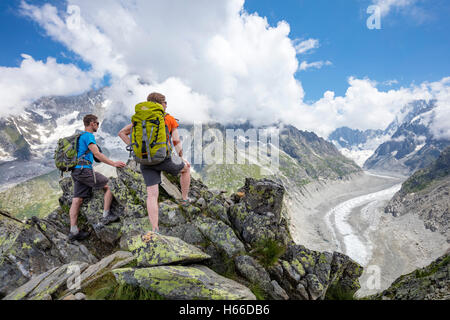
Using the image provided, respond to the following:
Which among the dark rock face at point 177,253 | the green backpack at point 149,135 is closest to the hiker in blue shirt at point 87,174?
the dark rock face at point 177,253

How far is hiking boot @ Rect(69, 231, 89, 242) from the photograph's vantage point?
1002 centimetres

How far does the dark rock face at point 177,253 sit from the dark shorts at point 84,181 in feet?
2.61

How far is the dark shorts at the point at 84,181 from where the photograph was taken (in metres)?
9.34

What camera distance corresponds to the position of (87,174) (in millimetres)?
9430

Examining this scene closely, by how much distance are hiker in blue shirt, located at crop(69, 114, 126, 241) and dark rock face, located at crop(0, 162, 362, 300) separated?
48 cm

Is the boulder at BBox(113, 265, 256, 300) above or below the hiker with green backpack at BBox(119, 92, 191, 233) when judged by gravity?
below

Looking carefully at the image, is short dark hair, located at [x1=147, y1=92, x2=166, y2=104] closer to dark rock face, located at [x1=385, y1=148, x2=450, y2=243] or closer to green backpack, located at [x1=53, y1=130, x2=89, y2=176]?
green backpack, located at [x1=53, y1=130, x2=89, y2=176]

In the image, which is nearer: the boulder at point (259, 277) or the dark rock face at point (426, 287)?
the dark rock face at point (426, 287)

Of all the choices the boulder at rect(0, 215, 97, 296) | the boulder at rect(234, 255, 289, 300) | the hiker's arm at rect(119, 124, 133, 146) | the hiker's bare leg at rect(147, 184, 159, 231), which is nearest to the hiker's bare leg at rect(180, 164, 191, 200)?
the hiker's bare leg at rect(147, 184, 159, 231)

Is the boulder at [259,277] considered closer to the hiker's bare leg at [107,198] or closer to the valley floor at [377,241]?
the hiker's bare leg at [107,198]

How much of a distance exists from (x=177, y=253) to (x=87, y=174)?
5956 mm
